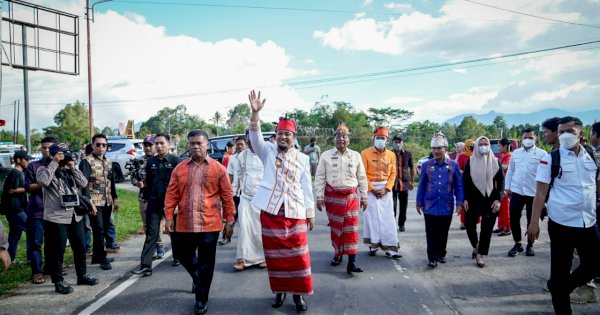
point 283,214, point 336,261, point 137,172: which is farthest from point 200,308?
point 137,172

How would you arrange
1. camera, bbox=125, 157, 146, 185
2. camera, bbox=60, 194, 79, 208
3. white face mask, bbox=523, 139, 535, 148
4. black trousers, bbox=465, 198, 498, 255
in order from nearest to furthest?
camera, bbox=60, 194, 79, 208
black trousers, bbox=465, 198, 498, 255
camera, bbox=125, 157, 146, 185
white face mask, bbox=523, 139, 535, 148

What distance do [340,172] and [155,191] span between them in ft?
8.94

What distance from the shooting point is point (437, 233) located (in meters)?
6.14

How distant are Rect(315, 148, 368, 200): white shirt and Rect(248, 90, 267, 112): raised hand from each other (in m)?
2.20

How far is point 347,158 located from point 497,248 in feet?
10.8

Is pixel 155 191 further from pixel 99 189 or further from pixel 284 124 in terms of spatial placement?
pixel 284 124

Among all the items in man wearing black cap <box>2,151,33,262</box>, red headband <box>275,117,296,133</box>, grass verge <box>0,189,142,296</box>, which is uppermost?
red headband <box>275,117,296,133</box>

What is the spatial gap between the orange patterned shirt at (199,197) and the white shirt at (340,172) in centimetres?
184

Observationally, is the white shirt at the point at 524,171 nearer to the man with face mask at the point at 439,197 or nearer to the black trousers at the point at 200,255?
the man with face mask at the point at 439,197

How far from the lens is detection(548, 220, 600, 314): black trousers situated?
12.9 ft

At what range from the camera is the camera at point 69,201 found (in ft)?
16.7

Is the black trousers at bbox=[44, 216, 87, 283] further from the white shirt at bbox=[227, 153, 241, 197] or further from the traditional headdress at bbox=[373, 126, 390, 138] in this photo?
the traditional headdress at bbox=[373, 126, 390, 138]

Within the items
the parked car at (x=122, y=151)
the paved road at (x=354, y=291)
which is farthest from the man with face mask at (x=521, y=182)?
the parked car at (x=122, y=151)

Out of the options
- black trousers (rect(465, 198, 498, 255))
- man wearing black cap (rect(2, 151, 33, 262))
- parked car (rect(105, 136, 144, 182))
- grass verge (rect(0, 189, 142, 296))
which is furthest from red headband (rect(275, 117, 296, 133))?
parked car (rect(105, 136, 144, 182))
